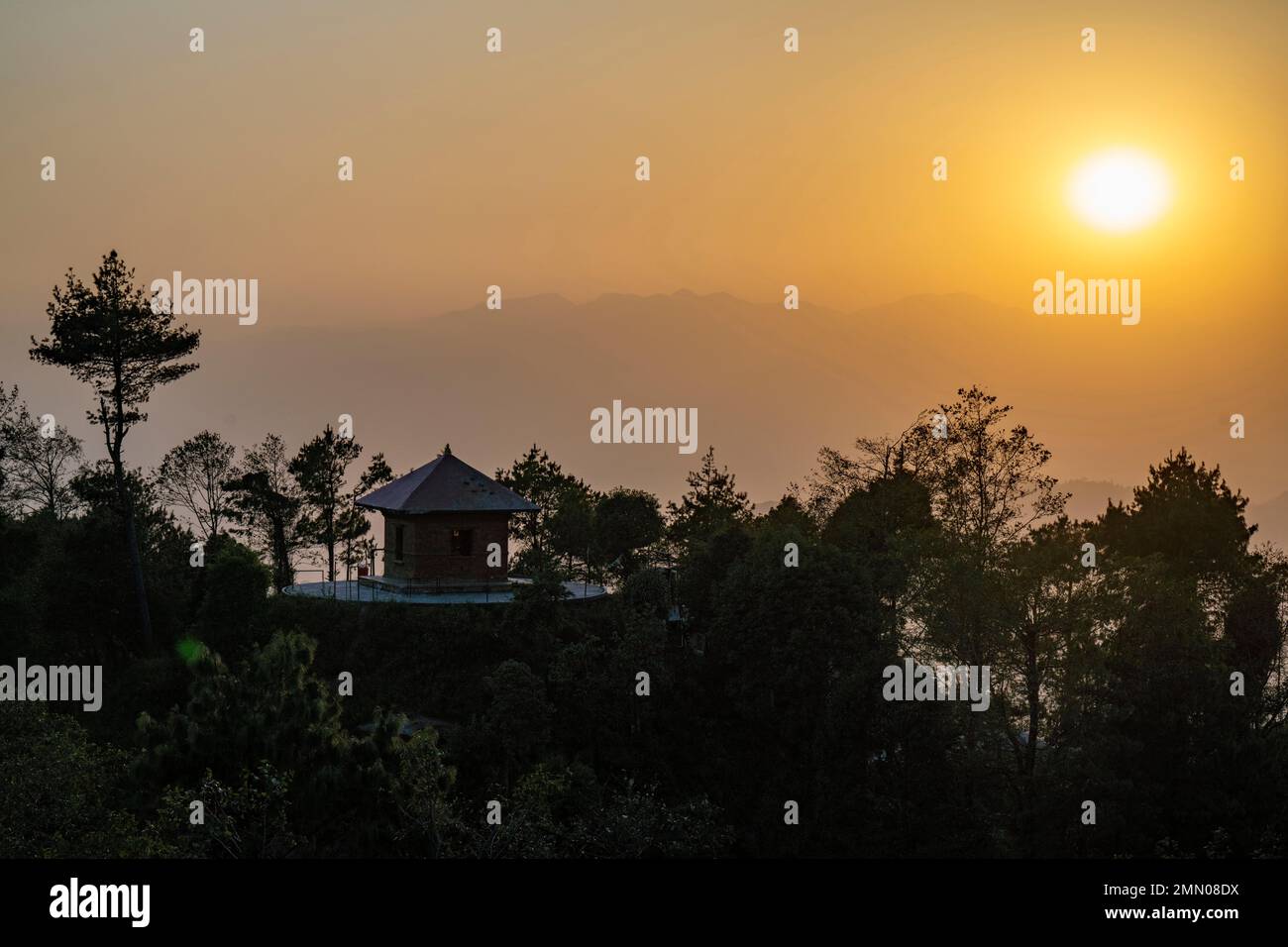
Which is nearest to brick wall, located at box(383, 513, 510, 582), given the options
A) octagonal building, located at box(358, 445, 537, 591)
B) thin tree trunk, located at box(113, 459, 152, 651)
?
octagonal building, located at box(358, 445, 537, 591)

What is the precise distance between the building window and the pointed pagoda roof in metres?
0.98

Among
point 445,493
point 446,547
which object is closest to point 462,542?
point 446,547

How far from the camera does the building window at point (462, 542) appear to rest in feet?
173

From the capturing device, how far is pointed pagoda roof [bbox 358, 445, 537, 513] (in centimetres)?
5241

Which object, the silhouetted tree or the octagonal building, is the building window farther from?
the silhouetted tree

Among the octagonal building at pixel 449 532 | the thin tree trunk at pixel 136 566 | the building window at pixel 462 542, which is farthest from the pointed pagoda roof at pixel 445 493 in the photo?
the thin tree trunk at pixel 136 566

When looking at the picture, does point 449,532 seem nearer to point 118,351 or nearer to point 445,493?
point 445,493

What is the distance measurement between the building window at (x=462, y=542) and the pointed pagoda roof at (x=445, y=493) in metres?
0.98

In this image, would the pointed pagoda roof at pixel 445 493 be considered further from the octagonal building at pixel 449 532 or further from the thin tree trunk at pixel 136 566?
the thin tree trunk at pixel 136 566
